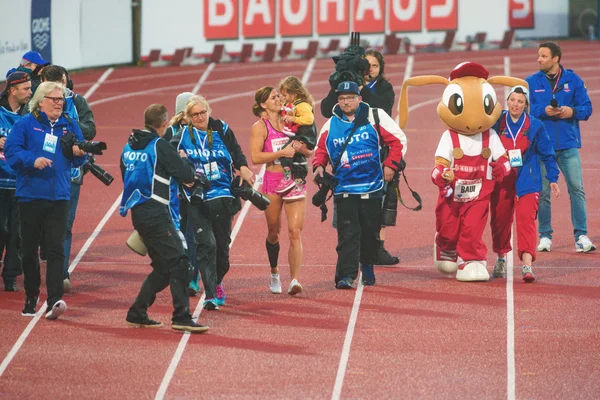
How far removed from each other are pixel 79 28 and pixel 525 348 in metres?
18.8

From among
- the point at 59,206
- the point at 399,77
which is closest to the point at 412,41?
the point at 399,77

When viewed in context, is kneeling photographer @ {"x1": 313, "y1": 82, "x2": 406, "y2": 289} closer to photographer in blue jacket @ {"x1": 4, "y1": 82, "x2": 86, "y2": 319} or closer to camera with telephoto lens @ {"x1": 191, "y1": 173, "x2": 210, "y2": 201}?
camera with telephoto lens @ {"x1": 191, "y1": 173, "x2": 210, "y2": 201}

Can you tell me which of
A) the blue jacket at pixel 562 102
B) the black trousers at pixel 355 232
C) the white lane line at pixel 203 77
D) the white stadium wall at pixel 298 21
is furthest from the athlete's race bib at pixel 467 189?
the white stadium wall at pixel 298 21

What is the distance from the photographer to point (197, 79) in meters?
26.7

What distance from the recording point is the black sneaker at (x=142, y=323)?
32.3 ft

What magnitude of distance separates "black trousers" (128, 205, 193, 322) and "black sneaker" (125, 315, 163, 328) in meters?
0.28

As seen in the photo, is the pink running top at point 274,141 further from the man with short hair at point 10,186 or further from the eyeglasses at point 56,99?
the man with short hair at point 10,186

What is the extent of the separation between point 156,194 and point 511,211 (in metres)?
3.58

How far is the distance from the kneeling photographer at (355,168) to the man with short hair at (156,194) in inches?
72.4

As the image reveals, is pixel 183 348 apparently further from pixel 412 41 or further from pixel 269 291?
pixel 412 41

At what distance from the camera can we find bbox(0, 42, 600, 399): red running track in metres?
8.52

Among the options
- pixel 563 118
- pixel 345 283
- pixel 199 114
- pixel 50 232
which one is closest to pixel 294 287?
pixel 345 283

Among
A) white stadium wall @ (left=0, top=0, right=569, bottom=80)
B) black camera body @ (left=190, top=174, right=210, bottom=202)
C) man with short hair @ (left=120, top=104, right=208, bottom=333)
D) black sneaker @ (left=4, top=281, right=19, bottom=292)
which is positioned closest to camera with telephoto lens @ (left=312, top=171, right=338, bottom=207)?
black camera body @ (left=190, top=174, right=210, bottom=202)

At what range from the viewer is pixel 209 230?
10.2 metres
